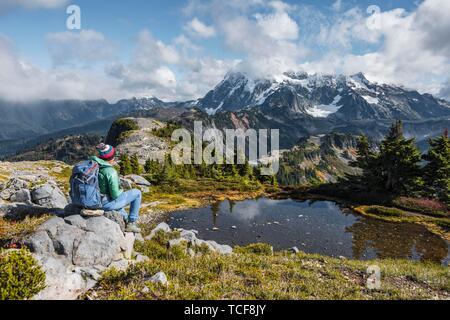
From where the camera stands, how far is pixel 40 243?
10.0 m

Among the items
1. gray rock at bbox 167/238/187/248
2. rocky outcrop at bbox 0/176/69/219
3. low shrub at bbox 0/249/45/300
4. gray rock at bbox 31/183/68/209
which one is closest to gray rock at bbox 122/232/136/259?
gray rock at bbox 167/238/187/248

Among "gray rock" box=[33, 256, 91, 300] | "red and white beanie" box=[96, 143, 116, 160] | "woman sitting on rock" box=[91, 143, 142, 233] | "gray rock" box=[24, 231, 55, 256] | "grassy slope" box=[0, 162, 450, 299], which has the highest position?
"red and white beanie" box=[96, 143, 116, 160]

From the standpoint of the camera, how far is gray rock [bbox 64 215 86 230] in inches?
435

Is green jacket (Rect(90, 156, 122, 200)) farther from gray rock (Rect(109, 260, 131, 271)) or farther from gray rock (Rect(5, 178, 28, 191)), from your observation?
gray rock (Rect(5, 178, 28, 191))

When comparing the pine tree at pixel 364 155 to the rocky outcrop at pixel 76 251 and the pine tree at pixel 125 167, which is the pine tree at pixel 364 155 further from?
the pine tree at pixel 125 167

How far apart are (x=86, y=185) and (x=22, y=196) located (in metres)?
9.34

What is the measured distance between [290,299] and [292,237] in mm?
22947

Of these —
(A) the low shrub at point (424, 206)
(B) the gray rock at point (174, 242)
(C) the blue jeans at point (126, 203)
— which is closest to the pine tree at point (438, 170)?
(A) the low shrub at point (424, 206)

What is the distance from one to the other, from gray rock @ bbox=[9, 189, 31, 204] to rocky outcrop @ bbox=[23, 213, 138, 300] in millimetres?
8328

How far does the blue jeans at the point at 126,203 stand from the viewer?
40.0ft
